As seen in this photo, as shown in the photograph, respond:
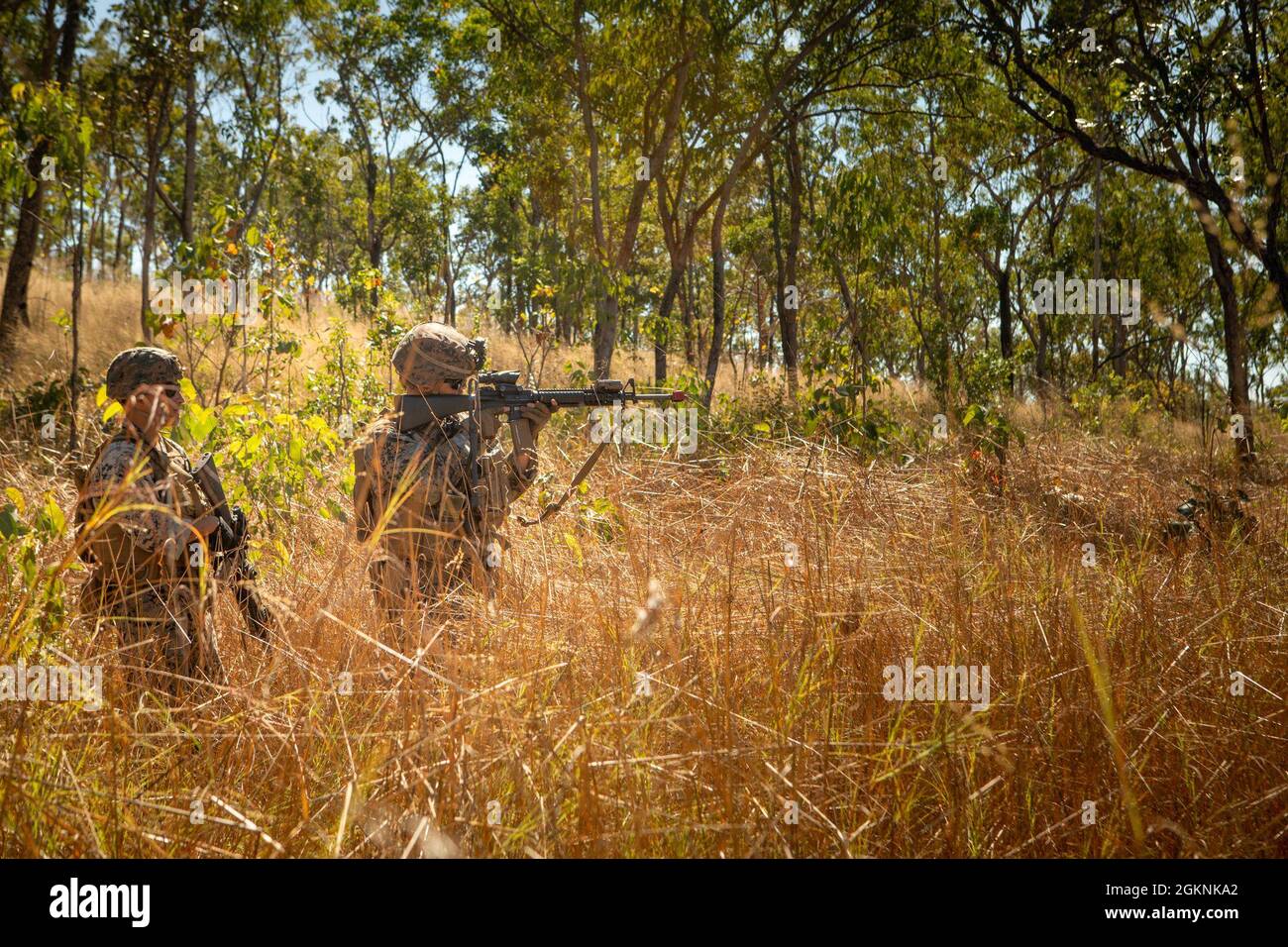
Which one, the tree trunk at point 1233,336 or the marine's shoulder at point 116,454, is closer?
the marine's shoulder at point 116,454

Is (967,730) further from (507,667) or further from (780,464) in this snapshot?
(780,464)

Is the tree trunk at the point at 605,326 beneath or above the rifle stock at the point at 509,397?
above

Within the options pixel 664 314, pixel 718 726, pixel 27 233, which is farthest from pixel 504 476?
pixel 27 233

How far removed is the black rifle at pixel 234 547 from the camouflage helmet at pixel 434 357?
2.43 ft

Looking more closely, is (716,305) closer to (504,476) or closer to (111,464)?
(504,476)

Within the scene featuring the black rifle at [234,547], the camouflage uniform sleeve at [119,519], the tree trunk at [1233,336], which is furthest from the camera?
the tree trunk at [1233,336]

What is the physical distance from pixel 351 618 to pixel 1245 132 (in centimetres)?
1584

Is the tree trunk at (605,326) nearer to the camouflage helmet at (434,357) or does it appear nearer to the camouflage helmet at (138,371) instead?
the camouflage helmet at (434,357)

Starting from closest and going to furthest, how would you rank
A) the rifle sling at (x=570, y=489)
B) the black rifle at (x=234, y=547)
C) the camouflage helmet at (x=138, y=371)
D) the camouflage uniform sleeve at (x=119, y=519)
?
the camouflage uniform sleeve at (x=119, y=519) < the camouflage helmet at (x=138, y=371) < the black rifle at (x=234, y=547) < the rifle sling at (x=570, y=489)

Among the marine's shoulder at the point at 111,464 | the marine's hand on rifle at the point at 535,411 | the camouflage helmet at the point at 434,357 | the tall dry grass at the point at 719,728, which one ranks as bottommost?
the tall dry grass at the point at 719,728

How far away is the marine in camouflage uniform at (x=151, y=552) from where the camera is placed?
2537mm

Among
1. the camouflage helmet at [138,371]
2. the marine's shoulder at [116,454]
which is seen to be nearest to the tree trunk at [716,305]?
the camouflage helmet at [138,371]

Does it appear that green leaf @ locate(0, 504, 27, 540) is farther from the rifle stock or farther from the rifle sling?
the rifle sling

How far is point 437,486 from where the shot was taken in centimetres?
317
